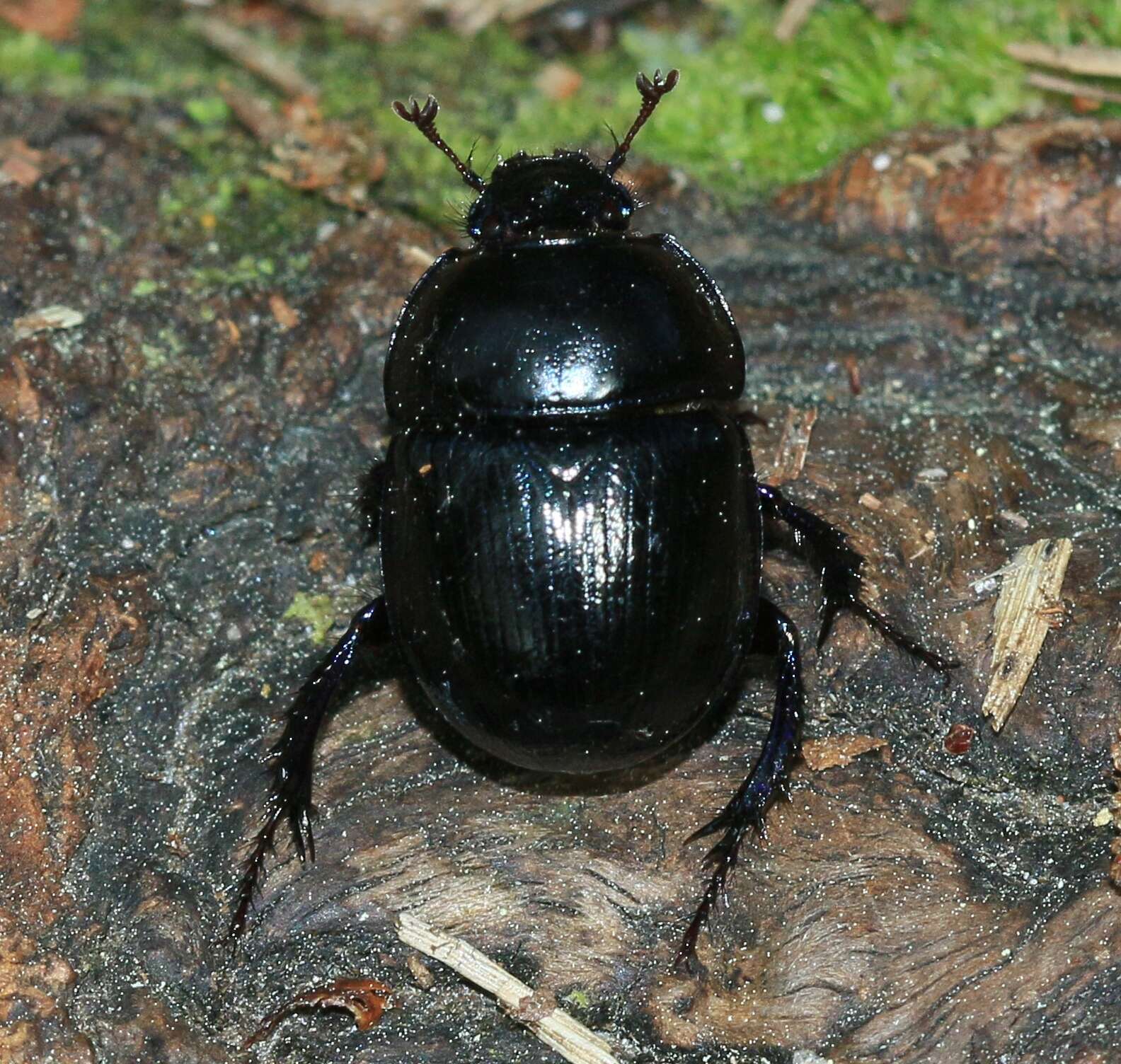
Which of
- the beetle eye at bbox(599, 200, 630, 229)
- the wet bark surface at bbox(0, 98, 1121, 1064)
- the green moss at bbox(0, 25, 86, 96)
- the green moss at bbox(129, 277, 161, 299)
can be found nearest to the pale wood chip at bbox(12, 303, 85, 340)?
the wet bark surface at bbox(0, 98, 1121, 1064)

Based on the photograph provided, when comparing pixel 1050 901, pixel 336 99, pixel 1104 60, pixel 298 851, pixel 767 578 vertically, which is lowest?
pixel 298 851

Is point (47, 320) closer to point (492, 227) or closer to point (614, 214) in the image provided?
point (492, 227)

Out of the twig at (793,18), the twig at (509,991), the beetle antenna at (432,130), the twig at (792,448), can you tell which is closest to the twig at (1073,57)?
the twig at (793,18)

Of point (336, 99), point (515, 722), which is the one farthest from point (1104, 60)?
point (515, 722)

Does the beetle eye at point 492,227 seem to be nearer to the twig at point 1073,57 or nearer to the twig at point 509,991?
the twig at point 509,991

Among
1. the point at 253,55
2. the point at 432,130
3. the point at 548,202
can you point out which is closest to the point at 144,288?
the point at 432,130

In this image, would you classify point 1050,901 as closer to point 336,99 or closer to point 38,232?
point 38,232
